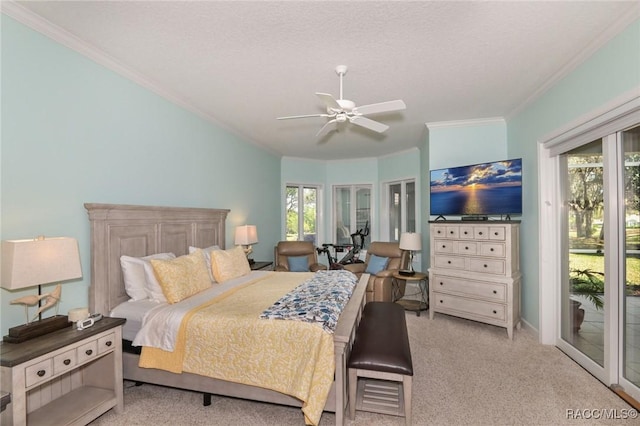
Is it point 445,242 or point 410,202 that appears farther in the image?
point 410,202

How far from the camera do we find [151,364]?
7.23ft

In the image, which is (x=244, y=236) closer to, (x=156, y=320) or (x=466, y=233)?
(x=156, y=320)

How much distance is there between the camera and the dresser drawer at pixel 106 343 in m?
2.02

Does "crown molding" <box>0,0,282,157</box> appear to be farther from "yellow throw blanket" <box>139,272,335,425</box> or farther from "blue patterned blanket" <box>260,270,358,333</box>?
"blue patterned blanket" <box>260,270,358,333</box>

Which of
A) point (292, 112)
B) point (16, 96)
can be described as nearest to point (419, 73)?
point (292, 112)

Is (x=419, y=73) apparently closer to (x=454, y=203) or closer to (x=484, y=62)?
(x=484, y=62)

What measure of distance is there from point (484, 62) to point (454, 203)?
6.09 feet

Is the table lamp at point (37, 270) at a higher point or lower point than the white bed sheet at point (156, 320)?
higher

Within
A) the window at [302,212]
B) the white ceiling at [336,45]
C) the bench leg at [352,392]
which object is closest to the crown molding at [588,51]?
the white ceiling at [336,45]

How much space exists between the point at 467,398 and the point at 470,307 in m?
1.58

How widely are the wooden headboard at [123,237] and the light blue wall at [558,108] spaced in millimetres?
4019

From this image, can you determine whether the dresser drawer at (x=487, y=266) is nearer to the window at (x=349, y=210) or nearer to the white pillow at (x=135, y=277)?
the window at (x=349, y=210)

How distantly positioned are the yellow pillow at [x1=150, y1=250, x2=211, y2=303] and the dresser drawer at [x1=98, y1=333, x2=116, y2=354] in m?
0.46

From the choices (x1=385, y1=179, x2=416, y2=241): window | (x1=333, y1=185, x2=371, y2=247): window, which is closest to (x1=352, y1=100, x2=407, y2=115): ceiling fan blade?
(x1=385, y1=179, x2=416, y2=241): window
